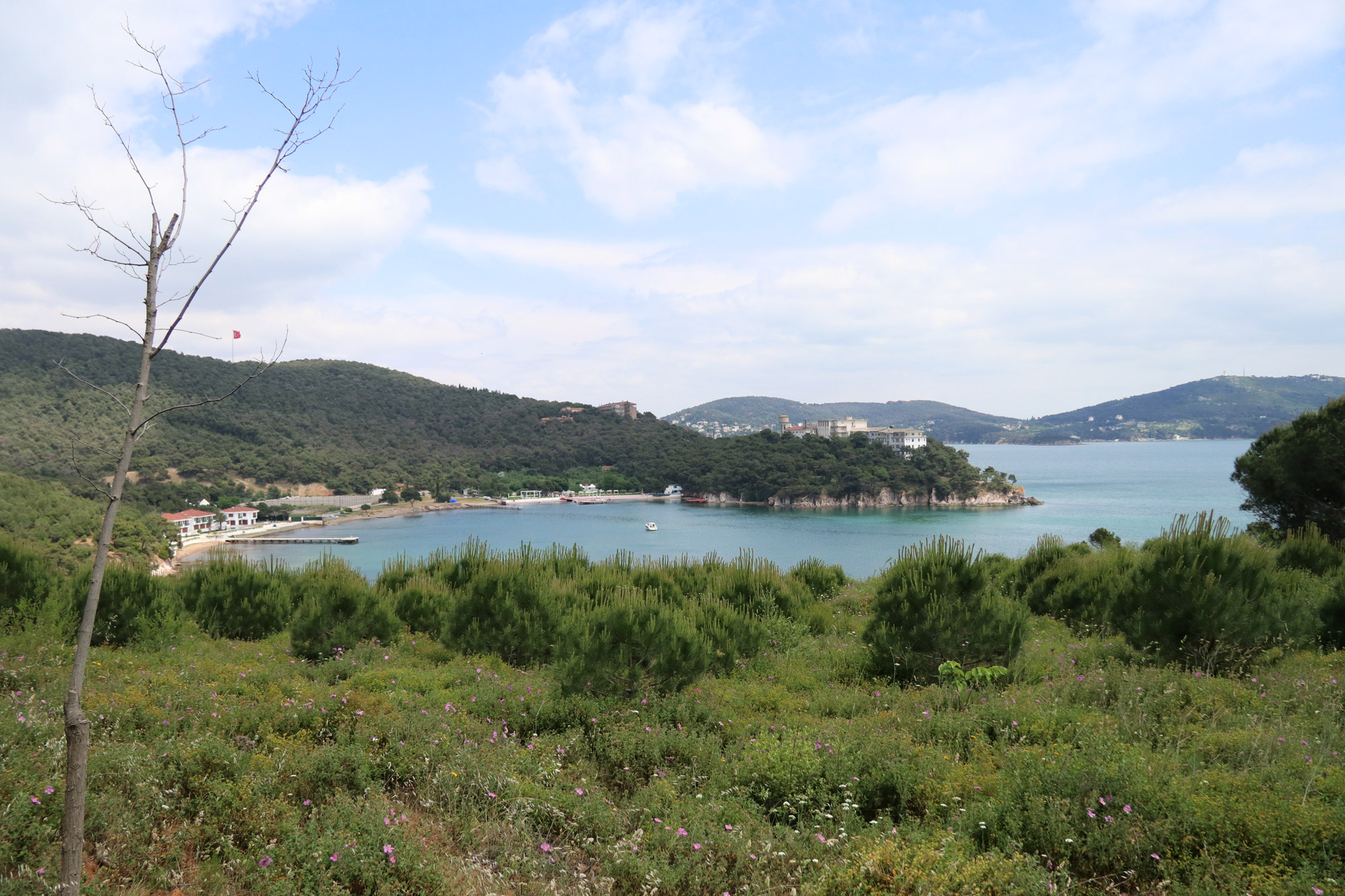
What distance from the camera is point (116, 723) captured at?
417cm

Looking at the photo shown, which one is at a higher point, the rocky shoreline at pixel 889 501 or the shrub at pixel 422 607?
the shrub at pixel 422 607

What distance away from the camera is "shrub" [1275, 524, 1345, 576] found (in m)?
8.52

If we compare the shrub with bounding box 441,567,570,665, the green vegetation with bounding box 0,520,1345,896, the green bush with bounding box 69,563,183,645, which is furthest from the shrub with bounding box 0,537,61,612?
the shrub with bounding box 441,567,570,665

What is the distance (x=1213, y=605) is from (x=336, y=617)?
30.0 feet

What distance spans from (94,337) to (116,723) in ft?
296

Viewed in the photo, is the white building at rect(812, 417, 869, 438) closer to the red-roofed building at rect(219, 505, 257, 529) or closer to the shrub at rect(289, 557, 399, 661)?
the red-roofed building at rect(219, 505, 257, 529)

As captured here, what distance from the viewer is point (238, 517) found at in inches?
2598

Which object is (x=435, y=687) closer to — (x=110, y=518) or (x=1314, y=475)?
(x=110, y=518)

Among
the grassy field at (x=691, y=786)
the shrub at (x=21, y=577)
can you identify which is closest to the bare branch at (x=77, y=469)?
the grassy field at (x=691, y=786)

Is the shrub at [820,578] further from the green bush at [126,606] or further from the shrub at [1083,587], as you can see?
the green bush at [126,606]

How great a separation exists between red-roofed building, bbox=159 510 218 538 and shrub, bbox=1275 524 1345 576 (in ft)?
216

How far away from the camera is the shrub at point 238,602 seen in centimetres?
898

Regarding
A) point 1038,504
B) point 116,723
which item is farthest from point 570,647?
point 1038,504

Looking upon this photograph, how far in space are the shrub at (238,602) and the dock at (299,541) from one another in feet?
187
